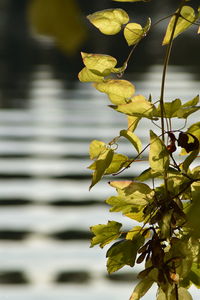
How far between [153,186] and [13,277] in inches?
95.2

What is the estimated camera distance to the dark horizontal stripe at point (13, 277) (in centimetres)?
289

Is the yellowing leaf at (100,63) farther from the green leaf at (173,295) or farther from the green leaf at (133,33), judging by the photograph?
the green leaf at (173,295)

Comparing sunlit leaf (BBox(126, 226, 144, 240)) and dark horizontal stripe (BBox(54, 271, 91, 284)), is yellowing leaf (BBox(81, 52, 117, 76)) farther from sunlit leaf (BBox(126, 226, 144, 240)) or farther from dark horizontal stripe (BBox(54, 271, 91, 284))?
dark horizontal stripe (BBox(54, 271, 91, 284))

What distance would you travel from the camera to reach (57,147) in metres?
4.87

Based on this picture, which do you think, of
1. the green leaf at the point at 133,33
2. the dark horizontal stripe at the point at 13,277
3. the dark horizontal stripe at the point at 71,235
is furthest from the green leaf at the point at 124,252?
the dark horizontal stripe at the point at 71,235

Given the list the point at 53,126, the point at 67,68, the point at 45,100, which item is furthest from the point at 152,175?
the point at 67,68

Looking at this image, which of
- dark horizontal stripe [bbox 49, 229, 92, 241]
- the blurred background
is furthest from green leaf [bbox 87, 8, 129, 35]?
dark horizontal stripe [bbox 49, 229, 92, 241]

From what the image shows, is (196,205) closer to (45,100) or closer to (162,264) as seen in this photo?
(162,264)

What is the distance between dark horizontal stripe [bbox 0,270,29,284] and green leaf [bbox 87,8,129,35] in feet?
7.72

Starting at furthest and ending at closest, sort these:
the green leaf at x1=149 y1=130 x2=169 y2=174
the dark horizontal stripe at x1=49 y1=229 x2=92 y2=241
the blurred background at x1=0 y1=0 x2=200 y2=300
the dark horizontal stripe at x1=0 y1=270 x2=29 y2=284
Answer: the dark horizontal stripe at x1=49 y1=229 x2=92 y2=241, the dark horizontal stripe at x1=0 y1=270 x2=29 y2=284, the blurred background at x1=0 y1=0 x2=200 y2=300, the green leaf at x1=149 y1=130 x2=169 y2=174

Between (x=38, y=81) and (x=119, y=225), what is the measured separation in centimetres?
622

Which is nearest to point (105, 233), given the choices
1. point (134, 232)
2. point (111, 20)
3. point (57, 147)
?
point (134, 232)

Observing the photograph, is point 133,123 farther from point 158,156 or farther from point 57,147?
point 57,147

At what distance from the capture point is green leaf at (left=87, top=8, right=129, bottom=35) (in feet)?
1.83
